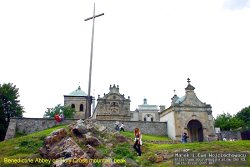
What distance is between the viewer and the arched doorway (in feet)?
118

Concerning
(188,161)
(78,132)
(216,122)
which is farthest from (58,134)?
(216,122)

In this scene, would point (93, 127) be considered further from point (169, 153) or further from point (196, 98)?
point (196, 98)

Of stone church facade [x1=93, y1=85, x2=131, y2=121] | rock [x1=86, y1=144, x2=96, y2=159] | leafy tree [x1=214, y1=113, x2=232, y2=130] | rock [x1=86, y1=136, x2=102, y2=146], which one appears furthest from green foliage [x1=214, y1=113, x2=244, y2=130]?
rock [x1=86, y1=144, x2=96, y2=159]

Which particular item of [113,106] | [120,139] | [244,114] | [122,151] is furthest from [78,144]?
[244,114]

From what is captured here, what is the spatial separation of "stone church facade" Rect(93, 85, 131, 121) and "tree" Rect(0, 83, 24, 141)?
15848mm

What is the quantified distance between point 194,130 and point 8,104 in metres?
29.9

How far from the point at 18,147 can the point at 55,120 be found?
47.0 ft

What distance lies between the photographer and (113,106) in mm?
50812

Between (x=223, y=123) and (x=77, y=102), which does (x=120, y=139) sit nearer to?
(x=223, y=123)

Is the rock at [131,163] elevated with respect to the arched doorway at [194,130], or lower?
lower

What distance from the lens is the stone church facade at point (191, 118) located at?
34.3 m

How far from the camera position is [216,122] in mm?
57562

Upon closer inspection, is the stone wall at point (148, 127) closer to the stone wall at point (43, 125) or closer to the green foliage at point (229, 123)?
the stone wall at point (43, 125)

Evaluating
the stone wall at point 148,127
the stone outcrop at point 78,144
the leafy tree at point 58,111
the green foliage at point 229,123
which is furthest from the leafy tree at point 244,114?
the stone outcrop at point 78,144
